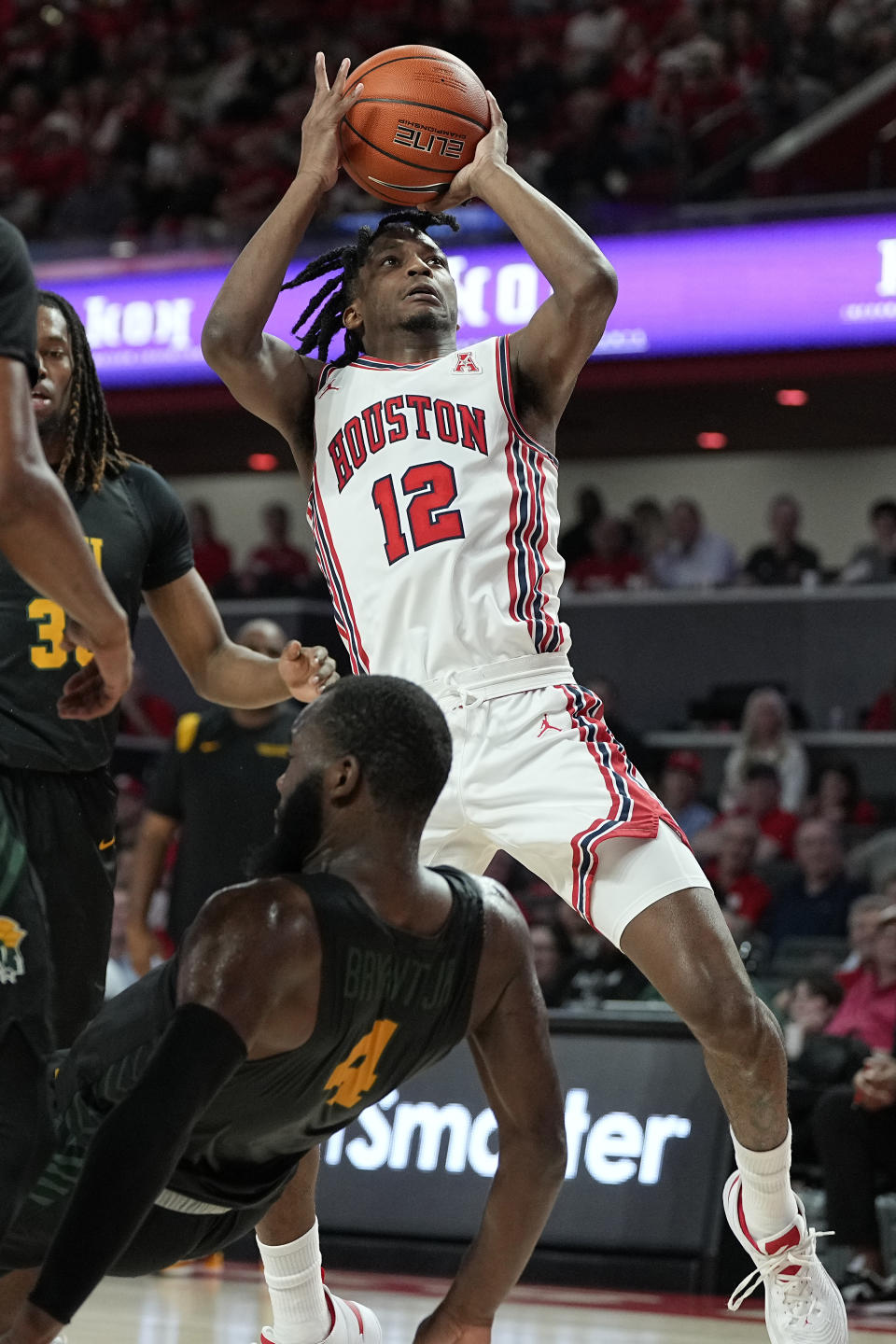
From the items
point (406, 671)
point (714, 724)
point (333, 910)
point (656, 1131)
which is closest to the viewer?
point (333, 910)

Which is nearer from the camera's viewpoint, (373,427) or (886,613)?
(373,427)

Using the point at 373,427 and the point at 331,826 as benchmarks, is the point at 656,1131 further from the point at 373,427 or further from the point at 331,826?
the point at 331,826

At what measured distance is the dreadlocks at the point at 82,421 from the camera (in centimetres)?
371

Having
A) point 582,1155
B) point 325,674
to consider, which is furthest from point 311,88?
point 325,674

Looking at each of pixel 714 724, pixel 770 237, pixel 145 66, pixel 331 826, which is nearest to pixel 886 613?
pixel 714 724

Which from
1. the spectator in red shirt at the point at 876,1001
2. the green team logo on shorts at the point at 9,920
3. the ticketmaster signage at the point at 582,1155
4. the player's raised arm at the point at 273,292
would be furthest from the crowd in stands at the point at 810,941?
the green team logo on shorts at the point at 9,920

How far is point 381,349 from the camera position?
4168mm

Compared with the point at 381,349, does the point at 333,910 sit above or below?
below

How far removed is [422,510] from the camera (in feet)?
12.8

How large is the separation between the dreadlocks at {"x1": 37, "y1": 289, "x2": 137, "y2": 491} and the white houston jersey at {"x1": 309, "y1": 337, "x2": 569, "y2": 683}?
547mm

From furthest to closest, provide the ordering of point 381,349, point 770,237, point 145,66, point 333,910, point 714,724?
point 145,66, point 714,724, point 770,237, point 381,349, point 333,910

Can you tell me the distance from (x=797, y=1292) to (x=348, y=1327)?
2.97 ft

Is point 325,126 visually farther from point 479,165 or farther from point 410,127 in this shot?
point 479,165

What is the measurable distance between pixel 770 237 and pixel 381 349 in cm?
751
